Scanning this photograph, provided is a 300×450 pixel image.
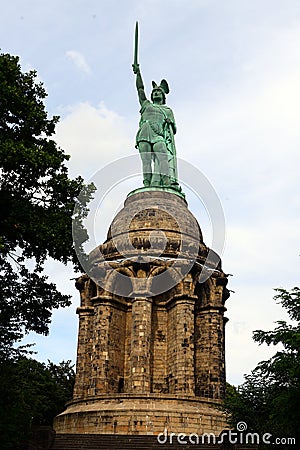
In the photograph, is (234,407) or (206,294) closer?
(234,407)

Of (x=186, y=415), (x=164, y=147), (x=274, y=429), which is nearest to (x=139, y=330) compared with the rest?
(x=186, y=415)

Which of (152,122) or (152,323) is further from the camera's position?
(152,122)

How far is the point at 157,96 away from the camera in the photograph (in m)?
31.2

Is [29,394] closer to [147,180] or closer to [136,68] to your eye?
[147,180]

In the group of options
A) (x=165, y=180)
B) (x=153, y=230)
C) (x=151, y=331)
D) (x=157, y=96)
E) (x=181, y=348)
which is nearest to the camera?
(x=181, y=348)

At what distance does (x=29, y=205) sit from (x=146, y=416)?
34.9 feet

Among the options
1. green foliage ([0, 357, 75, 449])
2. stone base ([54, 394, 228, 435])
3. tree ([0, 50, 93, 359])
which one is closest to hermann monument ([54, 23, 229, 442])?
stone base ([54, 394, 228, 435])

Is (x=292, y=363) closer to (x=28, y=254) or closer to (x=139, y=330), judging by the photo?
(x=28, y=254)

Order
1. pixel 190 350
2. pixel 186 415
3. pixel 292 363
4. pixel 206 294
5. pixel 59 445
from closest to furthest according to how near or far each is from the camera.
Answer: pixel 292 363 → pixel 59 445 → pixel 186 415 → pixel 190 350 → pixel 206 294

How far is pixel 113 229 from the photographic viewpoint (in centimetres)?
2861

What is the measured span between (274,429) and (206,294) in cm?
1367

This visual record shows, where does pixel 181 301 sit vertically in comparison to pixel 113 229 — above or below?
below

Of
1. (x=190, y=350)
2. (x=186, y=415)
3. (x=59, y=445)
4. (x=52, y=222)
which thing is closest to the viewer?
(x=52, y=222)

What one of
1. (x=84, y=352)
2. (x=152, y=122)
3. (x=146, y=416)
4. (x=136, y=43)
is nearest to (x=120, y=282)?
(x=84, y=352)
